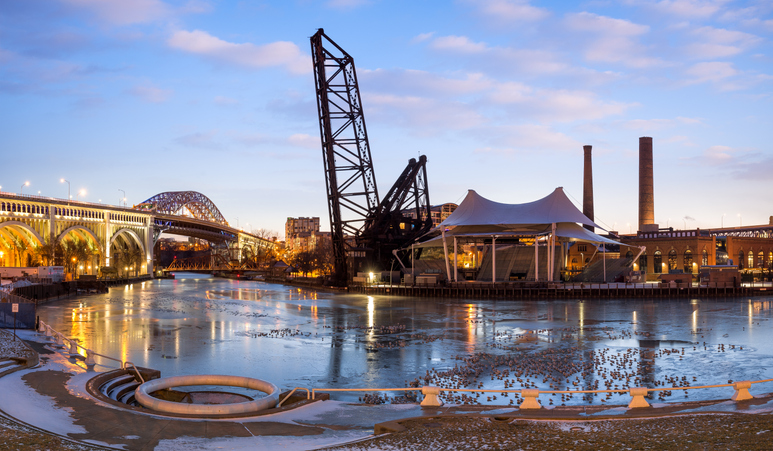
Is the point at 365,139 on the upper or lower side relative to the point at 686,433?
upper

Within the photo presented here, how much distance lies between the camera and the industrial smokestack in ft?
360

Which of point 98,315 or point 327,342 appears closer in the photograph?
point 327,342

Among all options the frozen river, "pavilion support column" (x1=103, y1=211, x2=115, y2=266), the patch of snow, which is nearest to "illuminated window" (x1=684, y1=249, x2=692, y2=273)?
the frozen river

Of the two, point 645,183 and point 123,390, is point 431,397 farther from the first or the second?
point 645,183

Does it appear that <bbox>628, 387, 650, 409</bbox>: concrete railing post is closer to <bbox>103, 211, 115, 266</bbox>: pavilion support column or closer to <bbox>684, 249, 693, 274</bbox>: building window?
<bbox>684, 249, 693, 274</bbox>: building window

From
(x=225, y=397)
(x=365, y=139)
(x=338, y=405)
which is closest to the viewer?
(x=338, y=405)

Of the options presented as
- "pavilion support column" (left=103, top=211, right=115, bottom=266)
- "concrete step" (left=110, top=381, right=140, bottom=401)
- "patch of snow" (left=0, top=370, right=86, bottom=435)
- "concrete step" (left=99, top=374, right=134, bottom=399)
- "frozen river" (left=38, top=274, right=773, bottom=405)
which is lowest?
"frozen river" (left=38, top=274, right=773, bottom=405)

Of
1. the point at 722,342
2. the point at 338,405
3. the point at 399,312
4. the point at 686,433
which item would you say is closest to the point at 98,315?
the point at 399,312

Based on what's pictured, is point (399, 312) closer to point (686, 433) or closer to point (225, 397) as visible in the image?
point (225, 397)

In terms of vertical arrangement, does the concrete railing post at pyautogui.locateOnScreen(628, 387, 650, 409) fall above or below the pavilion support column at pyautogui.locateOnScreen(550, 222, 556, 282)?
below

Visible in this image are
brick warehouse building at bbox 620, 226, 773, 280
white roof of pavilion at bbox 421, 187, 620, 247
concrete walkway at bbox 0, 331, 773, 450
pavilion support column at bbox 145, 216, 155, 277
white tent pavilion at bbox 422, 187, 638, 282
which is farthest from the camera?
pavilion support column at bbox 145, 216, 155, 277

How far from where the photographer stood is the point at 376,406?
48.9 feet

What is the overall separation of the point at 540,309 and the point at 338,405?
37.3 meters

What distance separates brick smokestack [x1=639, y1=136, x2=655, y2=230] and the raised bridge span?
95.4m
